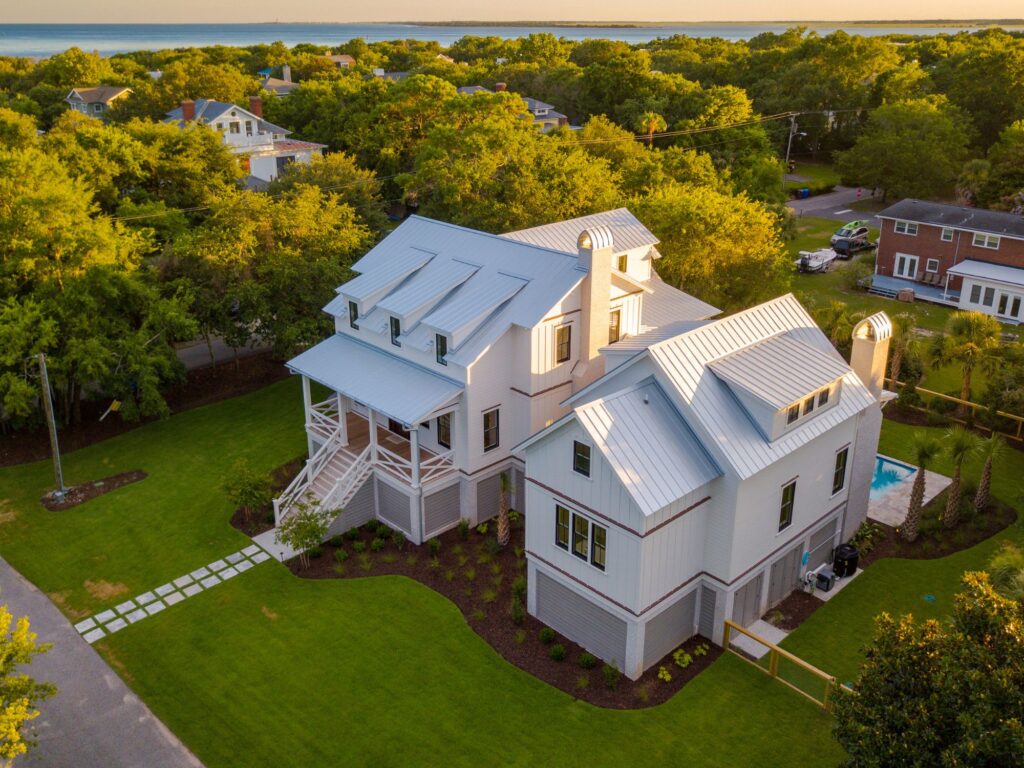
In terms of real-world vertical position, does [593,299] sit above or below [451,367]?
above

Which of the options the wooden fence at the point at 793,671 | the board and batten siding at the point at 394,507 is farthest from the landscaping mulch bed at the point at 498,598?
the wooden fence at the point at 793,671

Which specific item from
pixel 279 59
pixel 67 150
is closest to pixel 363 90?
pixel 67 150

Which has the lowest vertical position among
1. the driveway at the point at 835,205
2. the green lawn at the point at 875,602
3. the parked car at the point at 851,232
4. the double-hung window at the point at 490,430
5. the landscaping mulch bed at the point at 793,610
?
the landscaping mulch bed at the point at 793,610

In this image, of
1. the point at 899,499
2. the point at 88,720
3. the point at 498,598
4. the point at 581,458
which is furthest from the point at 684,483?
the point at 88,720

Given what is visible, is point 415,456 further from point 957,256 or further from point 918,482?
point 957,256

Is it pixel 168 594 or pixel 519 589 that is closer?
pixel 519 589

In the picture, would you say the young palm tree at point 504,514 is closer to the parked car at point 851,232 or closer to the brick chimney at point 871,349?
the brick chimney at point 871,349
